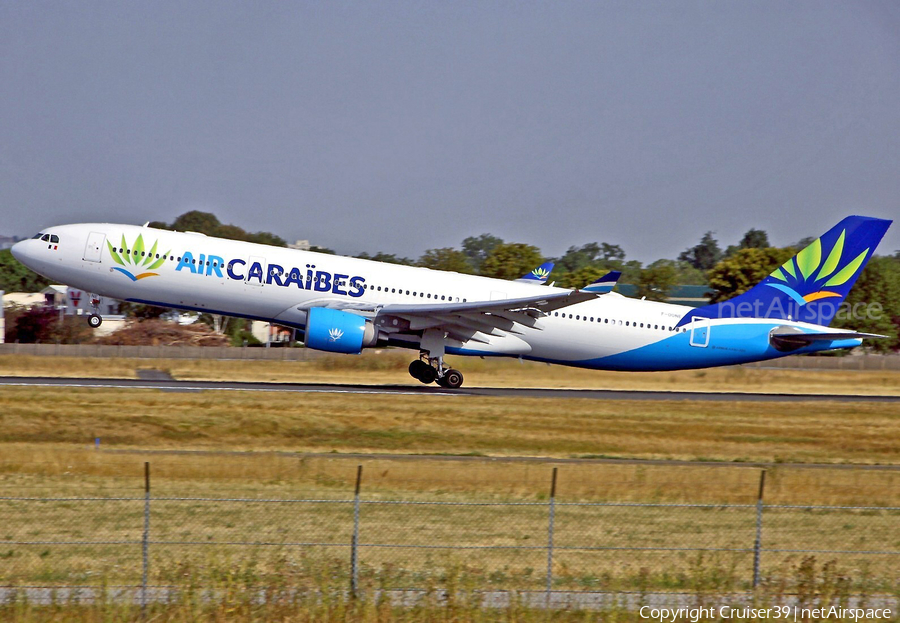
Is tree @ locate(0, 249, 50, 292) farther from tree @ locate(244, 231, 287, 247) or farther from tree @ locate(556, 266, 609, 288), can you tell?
tree @ locate(556, 266, 609, 288)

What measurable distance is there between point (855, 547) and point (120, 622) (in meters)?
9.78

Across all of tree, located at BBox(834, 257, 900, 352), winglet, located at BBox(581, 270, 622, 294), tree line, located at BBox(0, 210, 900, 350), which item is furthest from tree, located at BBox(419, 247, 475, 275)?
winglet, located at BBox(581, 270, 622, 294)

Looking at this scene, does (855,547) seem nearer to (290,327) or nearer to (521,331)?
(521,331)

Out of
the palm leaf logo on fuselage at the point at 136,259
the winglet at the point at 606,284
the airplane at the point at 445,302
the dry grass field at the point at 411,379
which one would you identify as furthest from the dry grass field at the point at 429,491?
the dry grass field at the point at 411,379

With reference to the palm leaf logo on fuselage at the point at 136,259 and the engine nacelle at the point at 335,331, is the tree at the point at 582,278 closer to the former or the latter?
the engine nacelle at the point at 335,331

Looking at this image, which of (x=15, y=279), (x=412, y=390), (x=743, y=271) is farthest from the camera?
(x=15, y=279)

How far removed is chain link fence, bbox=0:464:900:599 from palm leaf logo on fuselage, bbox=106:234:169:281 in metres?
14.9

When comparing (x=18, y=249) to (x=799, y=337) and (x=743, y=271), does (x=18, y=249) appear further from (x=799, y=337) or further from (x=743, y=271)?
(x=743, y=271)

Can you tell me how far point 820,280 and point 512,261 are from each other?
49.8m

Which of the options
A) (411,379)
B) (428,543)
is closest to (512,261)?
(411,379)

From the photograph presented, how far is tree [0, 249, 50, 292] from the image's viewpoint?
316 feet

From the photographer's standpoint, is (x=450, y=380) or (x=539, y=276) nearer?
(x=450, y=380)

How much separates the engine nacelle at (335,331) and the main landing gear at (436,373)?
3070 millimetres

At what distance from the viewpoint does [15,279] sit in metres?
97.4
